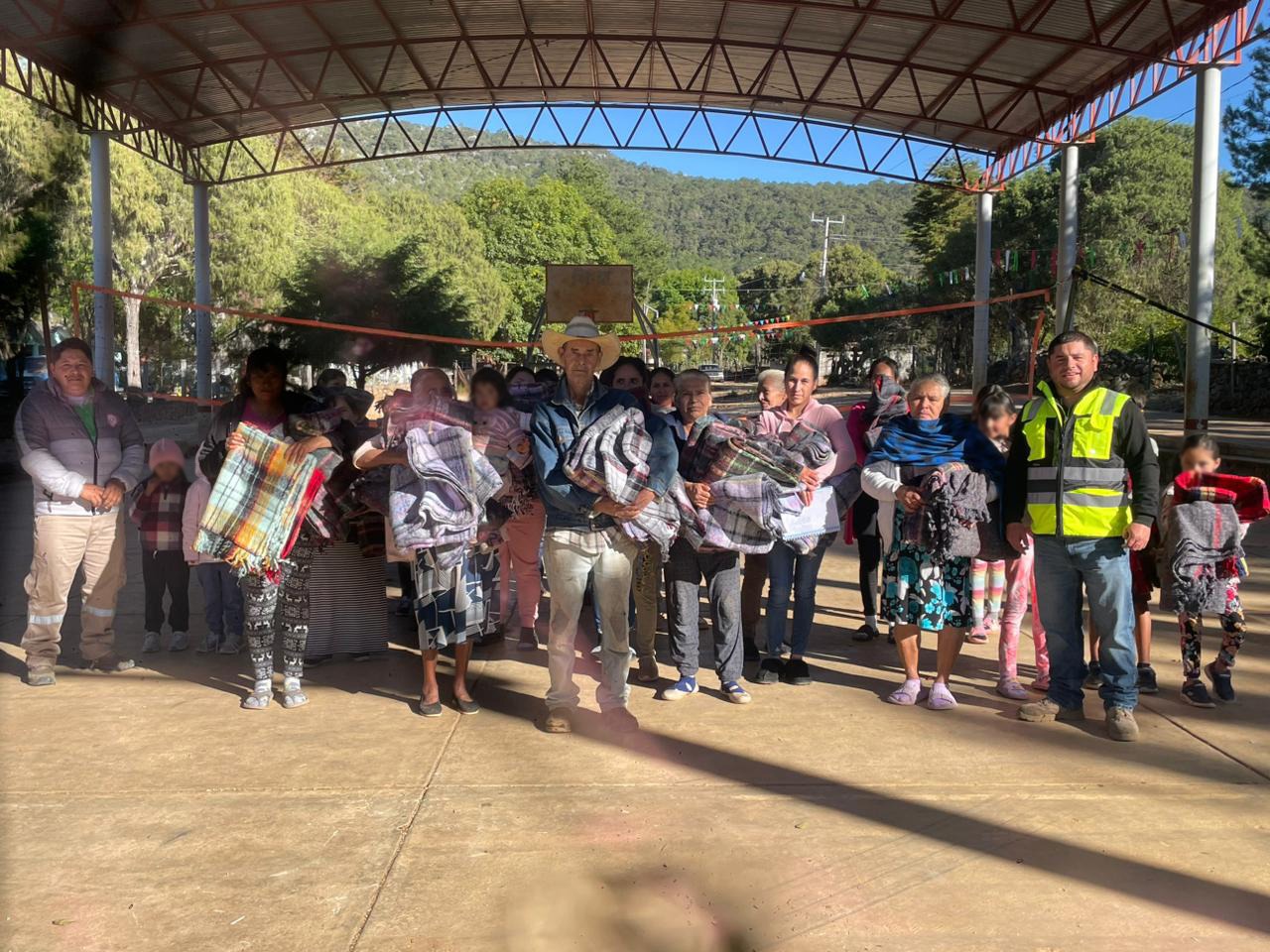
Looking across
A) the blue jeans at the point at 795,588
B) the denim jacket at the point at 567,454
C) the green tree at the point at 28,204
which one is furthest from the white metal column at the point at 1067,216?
the green tree at the point at 28,204

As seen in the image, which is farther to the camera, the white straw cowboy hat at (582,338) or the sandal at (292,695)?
the sandal at (292,695)

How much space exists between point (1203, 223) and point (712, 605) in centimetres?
854

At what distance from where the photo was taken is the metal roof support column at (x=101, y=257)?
13.7 metres

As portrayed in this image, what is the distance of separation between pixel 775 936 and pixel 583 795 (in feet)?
3.80

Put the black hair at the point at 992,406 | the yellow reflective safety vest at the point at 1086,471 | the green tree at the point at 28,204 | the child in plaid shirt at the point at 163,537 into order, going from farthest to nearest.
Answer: the green tree at the point at 28,204
the child in plaid shirt at the point at 163,537
the black hair at the point at 992,406
the yellow reflective safety vest at the point at 1086,471

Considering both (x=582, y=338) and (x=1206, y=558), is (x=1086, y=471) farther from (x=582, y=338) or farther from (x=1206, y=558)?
(x=582, y=338)

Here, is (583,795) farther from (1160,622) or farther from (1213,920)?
(1160,622)

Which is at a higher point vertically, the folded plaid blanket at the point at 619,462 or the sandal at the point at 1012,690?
the folded plaid blanket at the point at 619,462

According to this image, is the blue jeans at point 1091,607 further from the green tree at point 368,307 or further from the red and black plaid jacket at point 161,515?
the green tree at point 368,307

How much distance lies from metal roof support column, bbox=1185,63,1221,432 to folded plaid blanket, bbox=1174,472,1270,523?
21.9ft

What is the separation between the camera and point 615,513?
4527 millimetres

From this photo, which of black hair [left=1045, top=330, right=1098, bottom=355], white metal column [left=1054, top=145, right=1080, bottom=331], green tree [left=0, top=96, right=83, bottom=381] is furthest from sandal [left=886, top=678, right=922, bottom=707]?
green tree [left=0, top=96, right=83, bottom=381]

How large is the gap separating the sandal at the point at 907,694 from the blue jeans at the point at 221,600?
12.0 feet

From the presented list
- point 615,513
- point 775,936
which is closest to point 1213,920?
point 775,936
